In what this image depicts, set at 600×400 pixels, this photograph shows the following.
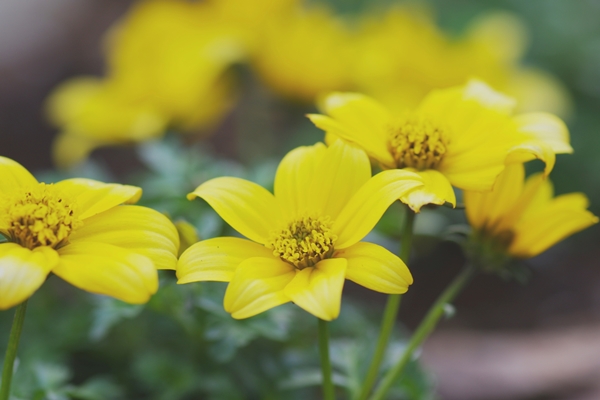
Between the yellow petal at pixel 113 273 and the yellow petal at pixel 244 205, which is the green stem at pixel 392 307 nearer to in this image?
the yellow petal at pixel 244 205

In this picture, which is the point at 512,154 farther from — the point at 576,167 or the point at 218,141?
the point at 218,141

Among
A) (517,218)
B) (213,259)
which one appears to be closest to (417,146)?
(517,218)

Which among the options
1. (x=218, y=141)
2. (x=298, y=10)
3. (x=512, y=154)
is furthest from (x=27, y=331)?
(x=218, y=141)

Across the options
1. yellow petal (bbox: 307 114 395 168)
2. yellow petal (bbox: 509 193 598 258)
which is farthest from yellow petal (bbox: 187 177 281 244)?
yellow petal (bbox: 509 193 598 258)

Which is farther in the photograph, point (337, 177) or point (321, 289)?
Answer: point (337, 177)

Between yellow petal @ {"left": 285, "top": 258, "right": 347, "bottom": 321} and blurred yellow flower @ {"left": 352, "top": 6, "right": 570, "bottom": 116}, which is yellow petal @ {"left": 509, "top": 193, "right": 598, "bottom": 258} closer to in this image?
yellow petal @ {"left": 285, "top": 258, "right": 347, "bottom": 321}

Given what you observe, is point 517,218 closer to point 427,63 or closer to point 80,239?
point 80,239
